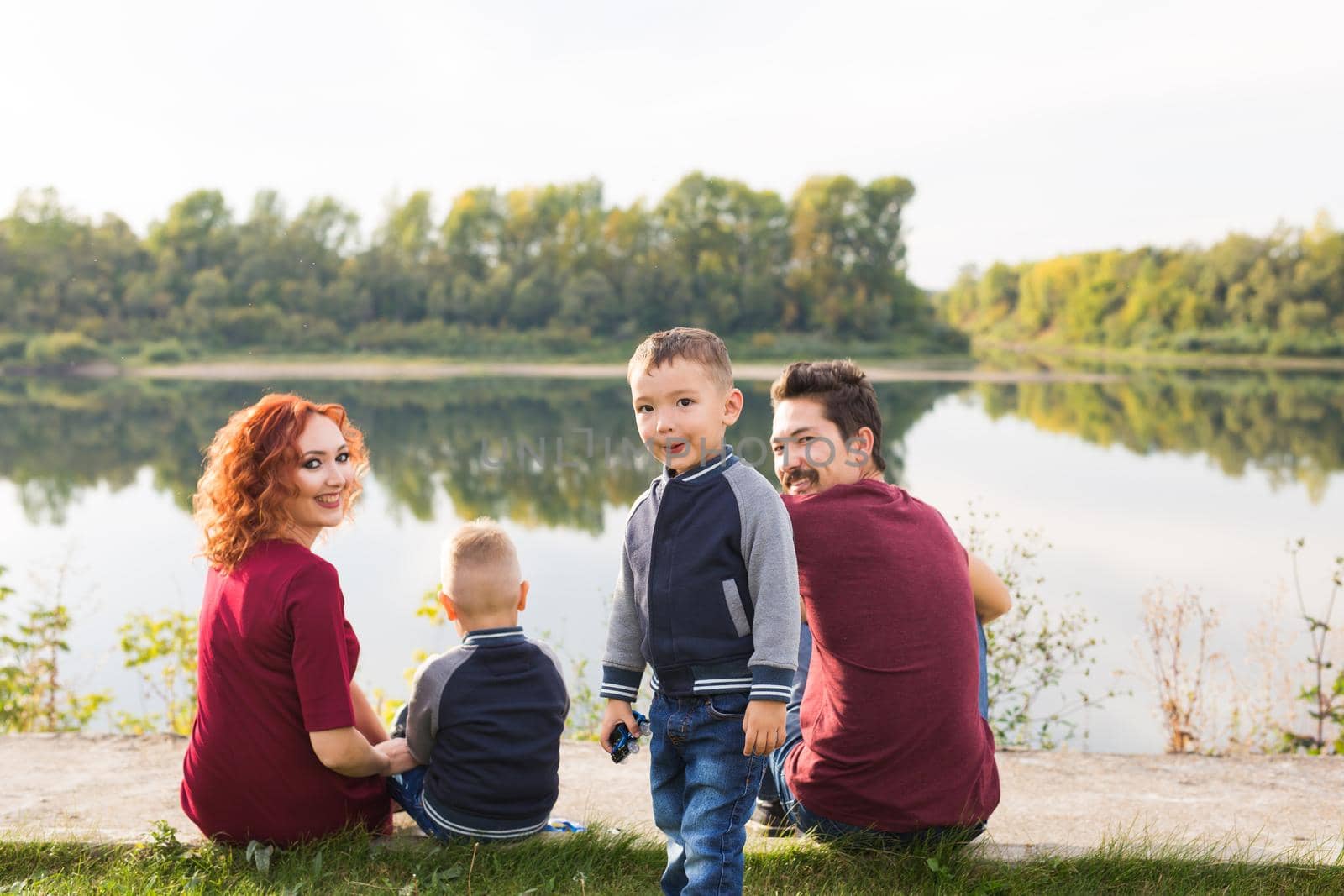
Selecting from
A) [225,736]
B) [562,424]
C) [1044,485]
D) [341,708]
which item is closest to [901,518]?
[341,708]

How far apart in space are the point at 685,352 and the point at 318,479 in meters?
0.99

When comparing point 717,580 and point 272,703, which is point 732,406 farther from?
point 272,703

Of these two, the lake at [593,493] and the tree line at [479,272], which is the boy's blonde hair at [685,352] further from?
the tree line at [479,272]

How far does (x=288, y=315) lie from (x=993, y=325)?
143ft

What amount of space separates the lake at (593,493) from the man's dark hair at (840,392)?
149 cm

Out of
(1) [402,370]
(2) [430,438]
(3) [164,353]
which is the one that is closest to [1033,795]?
(2) [430,438]

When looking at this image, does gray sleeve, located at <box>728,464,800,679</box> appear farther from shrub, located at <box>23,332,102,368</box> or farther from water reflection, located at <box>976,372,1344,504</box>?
shrub, located at <box>23,332,102,368</box>

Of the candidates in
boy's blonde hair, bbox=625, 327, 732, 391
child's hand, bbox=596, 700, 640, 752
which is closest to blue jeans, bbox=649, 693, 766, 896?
child's hand, bbox=596, 700, 640, 752

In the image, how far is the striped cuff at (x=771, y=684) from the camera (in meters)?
2.18

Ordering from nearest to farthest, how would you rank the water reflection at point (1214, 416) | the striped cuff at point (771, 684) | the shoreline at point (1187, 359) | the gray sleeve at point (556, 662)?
the striped cuff at point (771, 684)
the gray sleeve at point (556, 662)
the water reflection at point (1214, 416)
the shoreline at point (1187, 359)

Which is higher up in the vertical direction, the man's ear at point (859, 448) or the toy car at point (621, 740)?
the man's ear at point (859, 448)

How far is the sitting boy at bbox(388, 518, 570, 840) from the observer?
263 cm

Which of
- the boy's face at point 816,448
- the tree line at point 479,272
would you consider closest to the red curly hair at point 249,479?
the boy's face at point 816,448

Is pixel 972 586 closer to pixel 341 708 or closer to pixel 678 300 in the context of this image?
pixel 341 708
